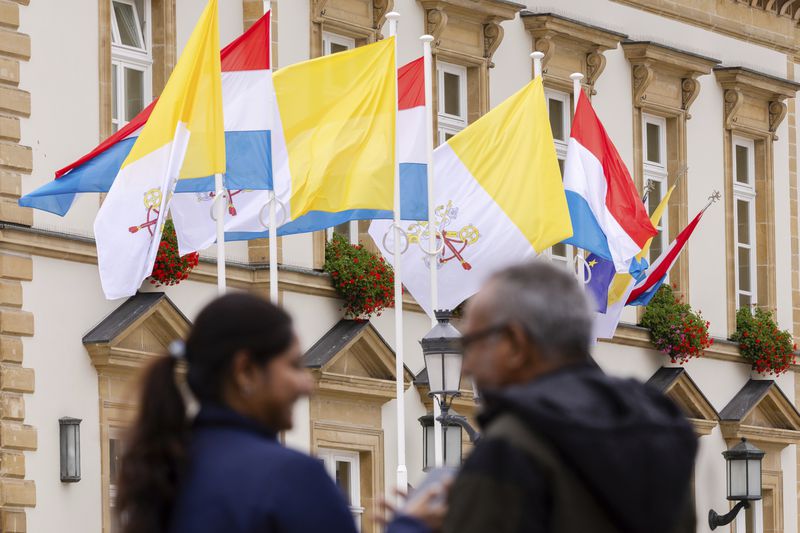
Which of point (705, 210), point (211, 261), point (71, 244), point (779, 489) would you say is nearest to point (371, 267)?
point (211, 261)

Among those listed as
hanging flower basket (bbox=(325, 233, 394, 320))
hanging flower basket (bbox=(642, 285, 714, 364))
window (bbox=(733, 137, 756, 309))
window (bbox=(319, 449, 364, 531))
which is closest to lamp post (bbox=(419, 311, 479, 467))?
hanging flower basket (bbox=(325, 233, 394, 320))

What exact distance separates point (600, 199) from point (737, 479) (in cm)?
392

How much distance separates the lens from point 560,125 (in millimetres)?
24266

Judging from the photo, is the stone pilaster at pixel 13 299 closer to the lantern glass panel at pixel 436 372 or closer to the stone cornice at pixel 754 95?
the lantern glass panel at pixel 436 372

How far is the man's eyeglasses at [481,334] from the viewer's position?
14.5 ft

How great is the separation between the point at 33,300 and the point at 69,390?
0.77m

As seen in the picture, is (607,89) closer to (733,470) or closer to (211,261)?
(733,470)

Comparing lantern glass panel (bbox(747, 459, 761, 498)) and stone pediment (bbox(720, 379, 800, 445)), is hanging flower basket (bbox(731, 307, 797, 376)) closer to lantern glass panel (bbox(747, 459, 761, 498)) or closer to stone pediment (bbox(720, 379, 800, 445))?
stone pediment (bbox(720, 379, 800, 445))

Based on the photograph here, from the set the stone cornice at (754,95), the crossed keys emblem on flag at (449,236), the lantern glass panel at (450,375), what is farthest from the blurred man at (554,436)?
the stone cornice at (754,95)

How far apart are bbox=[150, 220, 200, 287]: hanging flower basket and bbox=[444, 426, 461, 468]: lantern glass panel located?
2.82 m

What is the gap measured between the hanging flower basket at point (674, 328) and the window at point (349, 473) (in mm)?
5041

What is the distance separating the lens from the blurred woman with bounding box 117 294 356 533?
4160 millimetres

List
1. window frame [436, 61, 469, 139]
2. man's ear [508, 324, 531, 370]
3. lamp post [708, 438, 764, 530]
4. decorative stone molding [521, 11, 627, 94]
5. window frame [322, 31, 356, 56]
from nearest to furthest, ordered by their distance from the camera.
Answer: man's ear [508, 324, 531, 370]
window frame [322, 31, 356, 56]
lamp post [708, 438, 764, 530]
window frame [436, 61, 469, 139]
decorative stone molding [521, 11, 627, 94]

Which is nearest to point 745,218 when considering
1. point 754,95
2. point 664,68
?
point 754,95
